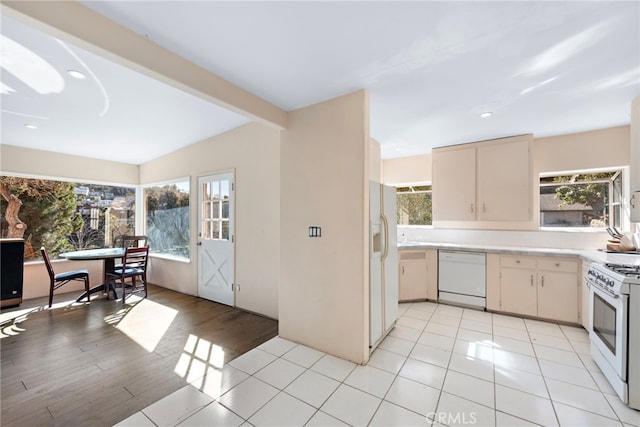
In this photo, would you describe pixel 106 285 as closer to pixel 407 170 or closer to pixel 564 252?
pixel 407 170

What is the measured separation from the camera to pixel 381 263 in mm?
2662

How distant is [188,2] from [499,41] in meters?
1.94

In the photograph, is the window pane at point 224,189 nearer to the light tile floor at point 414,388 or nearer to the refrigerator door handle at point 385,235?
the light tile floor at point 414,388

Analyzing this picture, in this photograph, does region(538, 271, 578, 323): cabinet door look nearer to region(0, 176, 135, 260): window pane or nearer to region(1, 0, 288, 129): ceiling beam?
region(1, 0, 288, 129): ceiling beam

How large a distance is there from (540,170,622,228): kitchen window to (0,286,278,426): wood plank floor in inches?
165

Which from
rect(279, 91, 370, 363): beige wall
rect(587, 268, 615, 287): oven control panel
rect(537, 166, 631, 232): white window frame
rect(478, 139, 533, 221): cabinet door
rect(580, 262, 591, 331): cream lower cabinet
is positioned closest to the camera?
rect(587, 268, 615, 287): oven control panel

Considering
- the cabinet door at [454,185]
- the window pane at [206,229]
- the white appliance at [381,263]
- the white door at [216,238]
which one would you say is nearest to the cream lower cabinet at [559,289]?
the cabinet door at [454,185]

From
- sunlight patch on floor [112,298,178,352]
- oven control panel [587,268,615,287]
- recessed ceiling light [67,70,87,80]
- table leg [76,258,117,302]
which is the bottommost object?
sunlight patch on floor [112,298,178,352]

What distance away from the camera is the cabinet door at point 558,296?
2.92m

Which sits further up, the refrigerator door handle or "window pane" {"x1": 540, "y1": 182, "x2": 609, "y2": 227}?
"window pane" {"x1": 540, "y1": 182, "x2": 609, "y2": 227}

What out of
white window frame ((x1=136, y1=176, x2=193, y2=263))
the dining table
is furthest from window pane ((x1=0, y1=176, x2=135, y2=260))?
the dining table

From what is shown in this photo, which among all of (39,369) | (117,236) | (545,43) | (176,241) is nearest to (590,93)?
(545,43)

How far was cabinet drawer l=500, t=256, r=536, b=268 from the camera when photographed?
315cm

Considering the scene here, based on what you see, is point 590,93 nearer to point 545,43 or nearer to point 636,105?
point 636,105
